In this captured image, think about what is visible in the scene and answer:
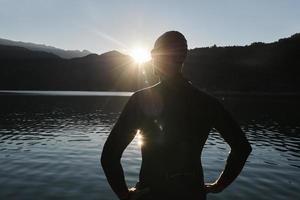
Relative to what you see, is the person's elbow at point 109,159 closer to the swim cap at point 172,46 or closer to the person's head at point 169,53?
the person's head at point 169,53

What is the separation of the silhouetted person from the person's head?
0.01 m

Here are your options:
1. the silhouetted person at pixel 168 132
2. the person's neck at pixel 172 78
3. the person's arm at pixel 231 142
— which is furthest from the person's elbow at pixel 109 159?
the person's arm at pixel 231 142

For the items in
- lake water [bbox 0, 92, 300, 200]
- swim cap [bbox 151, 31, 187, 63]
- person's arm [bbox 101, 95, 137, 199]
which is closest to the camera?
person's arm [bbox 101, 95, 137, 199]

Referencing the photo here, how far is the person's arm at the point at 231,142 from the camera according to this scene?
3791 millimetres

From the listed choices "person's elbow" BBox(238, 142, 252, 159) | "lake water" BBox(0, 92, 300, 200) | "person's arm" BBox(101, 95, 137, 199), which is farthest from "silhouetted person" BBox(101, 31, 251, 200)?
"lake water" BBox(0, 92, 300, 200)

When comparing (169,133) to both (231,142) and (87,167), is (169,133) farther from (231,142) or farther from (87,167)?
(87,167)

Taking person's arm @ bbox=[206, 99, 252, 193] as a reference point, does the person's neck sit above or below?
above

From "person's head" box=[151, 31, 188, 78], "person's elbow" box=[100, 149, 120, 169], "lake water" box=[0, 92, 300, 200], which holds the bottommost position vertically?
"lake water" box=[0, 92, 300, 200]

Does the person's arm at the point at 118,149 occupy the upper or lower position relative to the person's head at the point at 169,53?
lower

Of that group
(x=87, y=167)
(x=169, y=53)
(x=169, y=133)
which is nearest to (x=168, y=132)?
(x=169, y=133)

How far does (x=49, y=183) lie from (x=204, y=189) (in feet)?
59.8

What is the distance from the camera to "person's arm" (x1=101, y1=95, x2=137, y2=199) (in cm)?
360

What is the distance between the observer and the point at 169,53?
386 centimetres

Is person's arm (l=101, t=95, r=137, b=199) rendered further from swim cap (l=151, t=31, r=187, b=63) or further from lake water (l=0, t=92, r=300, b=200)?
lake water (l=0, t=92, r=300, b=200)
